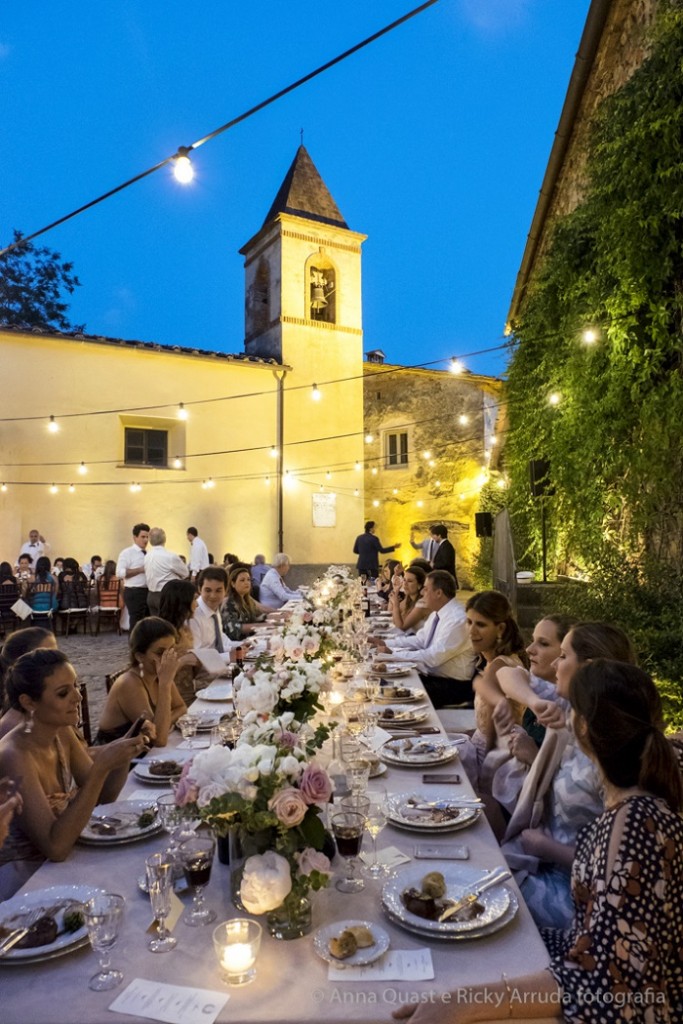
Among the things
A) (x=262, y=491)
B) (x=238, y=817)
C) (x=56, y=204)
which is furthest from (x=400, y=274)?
(x=238, y=817)

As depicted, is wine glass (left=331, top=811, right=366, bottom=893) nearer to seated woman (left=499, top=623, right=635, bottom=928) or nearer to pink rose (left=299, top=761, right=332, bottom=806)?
pink rose (left=299, top=761, right=332, bottom=806)

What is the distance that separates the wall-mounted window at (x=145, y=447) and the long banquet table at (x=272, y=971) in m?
13.8

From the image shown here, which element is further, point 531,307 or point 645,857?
point 531,307

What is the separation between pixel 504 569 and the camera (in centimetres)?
1060

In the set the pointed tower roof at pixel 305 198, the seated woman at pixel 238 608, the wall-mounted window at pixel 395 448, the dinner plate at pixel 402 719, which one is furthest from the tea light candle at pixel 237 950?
the wall-mounted window at pixel 395 448

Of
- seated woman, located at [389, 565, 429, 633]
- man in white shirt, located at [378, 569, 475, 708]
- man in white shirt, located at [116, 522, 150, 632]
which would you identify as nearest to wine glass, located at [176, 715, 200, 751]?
man in white shirt, located at [378, 569, 475, 708]

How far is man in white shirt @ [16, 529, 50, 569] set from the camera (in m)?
12.8

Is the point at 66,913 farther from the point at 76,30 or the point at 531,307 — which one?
the point at 76,30

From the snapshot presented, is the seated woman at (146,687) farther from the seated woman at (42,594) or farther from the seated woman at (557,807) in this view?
the seated woman at (42,594)

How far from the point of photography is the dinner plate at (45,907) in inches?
59.7

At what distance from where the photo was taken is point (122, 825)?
7.18 ft

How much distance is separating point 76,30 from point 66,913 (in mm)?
119694

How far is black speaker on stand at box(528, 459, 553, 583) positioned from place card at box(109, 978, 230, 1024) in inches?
330

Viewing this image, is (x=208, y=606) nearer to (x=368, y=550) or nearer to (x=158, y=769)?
(x=158, y=769)
